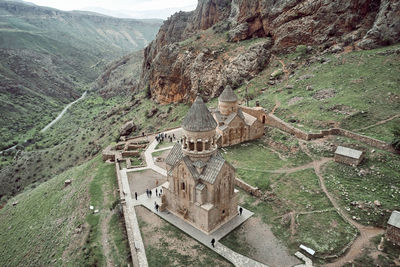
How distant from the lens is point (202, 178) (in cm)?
1891

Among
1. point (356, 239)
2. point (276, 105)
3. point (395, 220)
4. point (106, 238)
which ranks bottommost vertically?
point (106, 238)

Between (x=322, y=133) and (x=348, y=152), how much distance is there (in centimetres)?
540

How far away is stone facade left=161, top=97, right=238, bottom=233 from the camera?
18.8m

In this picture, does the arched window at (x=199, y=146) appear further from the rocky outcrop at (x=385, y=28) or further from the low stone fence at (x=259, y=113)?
the rocky outcrop at (x=385, y=28)

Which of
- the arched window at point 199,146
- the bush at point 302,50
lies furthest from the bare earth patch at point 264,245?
→ the bush at point 302,50

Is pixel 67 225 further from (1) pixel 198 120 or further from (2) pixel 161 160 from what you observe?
(1) pixel 198 120

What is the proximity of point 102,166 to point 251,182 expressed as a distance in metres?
19.6

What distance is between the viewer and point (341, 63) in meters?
41.4

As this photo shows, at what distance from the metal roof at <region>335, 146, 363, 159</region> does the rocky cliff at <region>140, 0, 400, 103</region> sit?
2644 cm

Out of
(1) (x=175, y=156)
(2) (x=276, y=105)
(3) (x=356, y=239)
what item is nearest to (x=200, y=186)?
(1) (x=175, y=156)

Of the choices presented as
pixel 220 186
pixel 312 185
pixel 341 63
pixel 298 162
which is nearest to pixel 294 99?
pixel 341 63

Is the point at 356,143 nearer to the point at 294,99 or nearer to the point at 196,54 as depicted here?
the point at 294,99

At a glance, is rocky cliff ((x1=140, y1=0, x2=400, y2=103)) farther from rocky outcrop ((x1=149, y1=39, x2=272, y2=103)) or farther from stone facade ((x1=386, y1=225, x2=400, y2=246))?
stone facade ((x1=386, y1=225, x2=400, y2=246))

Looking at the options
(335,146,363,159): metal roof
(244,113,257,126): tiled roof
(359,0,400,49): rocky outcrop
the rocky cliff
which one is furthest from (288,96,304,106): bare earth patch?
(359,0,400,49): rocky outcrop
